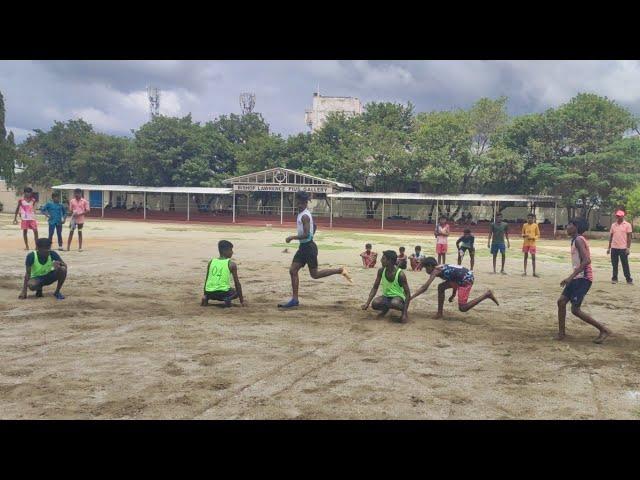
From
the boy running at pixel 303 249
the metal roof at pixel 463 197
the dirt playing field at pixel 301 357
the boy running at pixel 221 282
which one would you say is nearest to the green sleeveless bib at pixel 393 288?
the dirt playing field at pixel 301 357

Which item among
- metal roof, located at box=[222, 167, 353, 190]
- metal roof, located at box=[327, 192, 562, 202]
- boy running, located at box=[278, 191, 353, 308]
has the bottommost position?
boy running, located at box=[278, 191, 353, 308]

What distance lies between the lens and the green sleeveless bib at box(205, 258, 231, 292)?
25.8 ft

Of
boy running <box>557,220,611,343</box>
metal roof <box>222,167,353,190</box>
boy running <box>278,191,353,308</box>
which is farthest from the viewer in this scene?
metal roof <box>222,167,353,190</box>

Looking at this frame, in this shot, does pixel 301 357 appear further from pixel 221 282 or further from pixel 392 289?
pixel 221 282

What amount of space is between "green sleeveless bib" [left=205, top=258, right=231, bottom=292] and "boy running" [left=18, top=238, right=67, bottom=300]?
2.33 metres

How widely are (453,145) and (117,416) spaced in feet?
119

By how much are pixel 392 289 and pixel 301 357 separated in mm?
2312

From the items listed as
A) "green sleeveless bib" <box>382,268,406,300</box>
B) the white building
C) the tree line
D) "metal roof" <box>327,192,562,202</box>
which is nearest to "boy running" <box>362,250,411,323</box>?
"green sleeveless bib" <box>382,268,406,300</box>

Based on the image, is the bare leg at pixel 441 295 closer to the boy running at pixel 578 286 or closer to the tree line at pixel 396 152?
the boy running at pixel 578 286

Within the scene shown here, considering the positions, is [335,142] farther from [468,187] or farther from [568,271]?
[568,271]

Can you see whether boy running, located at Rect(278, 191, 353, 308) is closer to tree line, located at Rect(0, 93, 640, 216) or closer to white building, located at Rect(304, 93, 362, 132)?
tree line, located at Rect(0, 93, 640, 216)

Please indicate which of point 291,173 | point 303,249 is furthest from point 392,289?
point 291,173

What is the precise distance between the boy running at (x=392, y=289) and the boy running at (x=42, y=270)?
479 cm

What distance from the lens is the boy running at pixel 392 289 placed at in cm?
721
